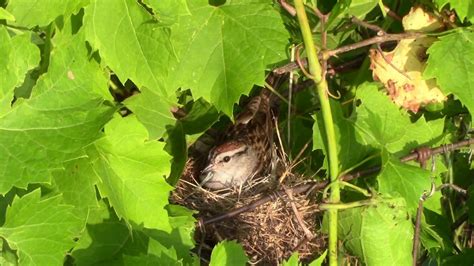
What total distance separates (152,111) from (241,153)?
28.8 inches

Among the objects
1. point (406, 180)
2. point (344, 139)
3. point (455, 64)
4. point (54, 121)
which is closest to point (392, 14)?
point (455, 64)

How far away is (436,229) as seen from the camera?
2.93 metres

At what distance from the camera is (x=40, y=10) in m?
2.10

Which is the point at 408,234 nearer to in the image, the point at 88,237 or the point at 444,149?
the point at 444,149

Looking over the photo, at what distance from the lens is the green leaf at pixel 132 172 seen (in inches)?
89.6

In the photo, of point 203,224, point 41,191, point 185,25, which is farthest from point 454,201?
point 41,191

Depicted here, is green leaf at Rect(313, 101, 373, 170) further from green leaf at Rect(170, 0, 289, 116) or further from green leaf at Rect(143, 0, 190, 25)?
green leaf at Rect(143, 0, 190, 25)

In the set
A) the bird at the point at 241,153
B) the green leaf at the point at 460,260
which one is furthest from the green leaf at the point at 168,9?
the green leaf at the point at 460,260

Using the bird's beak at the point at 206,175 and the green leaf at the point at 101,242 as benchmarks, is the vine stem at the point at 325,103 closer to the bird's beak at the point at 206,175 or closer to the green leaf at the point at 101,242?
the green leaf at the point at 101,242

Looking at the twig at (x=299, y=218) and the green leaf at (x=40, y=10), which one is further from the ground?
the green leaf at (x=40, y=10)

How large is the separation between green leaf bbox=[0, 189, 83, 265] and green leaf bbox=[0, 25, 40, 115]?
249 mm

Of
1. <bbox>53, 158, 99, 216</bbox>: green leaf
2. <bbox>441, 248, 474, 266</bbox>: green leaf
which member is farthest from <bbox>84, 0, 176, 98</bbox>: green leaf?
<bbox>441, 248, 474, 266</bbox>: green leaf

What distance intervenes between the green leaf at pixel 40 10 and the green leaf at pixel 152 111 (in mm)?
524

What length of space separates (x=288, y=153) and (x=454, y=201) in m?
0.82
